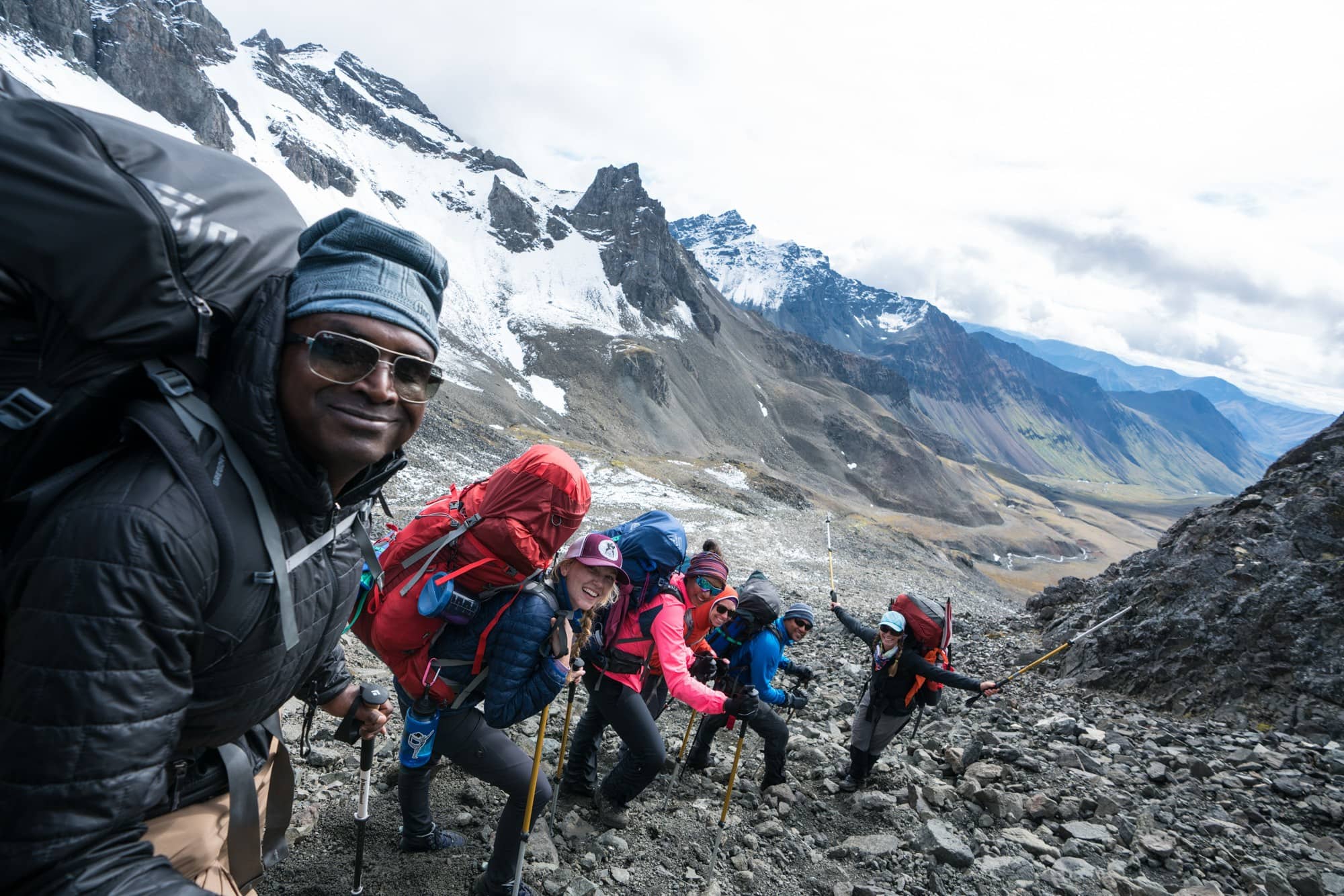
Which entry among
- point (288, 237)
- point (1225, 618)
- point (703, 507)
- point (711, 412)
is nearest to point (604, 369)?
point (711, 412)

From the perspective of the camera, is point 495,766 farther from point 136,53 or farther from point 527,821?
point 136,53

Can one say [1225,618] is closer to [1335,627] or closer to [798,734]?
[1335,627]

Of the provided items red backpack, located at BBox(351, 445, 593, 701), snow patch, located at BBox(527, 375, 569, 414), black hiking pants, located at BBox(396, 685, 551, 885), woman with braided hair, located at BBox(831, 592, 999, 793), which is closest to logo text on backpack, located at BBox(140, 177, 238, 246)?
red backpack, located at BBox(351, 445, 593, 701)

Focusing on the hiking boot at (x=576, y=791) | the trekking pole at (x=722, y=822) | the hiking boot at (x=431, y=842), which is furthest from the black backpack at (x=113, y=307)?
the hiking boot at (x=576, y=791)

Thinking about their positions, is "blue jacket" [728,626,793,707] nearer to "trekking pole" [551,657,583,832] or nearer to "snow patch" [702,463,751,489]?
"trekking pole" [551,657,583,832]

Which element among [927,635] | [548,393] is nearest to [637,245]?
[548,393]

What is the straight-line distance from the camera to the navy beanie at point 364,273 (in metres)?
2.14

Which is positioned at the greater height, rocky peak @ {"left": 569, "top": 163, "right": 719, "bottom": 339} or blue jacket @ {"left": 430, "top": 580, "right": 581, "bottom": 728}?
rocky peak @ {"left": 569, "top": 163, "right": 719, "bottom": 339}

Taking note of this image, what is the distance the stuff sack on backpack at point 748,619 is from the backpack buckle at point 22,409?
6.47 meters

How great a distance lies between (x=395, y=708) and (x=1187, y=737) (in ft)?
37.3

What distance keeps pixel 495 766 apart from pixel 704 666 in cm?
349

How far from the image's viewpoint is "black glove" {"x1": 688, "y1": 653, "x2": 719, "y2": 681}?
742 centimetres

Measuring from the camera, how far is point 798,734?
30.5ft

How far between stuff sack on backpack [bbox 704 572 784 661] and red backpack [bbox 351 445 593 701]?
3451 millimetres
